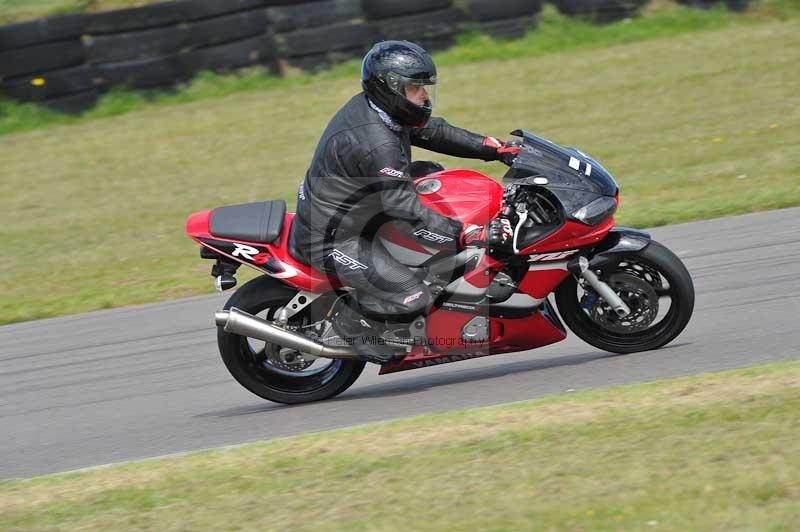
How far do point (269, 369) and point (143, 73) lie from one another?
33.1 ft

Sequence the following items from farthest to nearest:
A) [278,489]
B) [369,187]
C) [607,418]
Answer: [369,187] < [607,418] < [278,489]

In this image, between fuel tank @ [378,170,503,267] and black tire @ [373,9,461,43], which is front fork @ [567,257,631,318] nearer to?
fuel tank @ [378,170,503,267]

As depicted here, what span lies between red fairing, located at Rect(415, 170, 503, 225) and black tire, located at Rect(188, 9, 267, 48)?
9941 mm

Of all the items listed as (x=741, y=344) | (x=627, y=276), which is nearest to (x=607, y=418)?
(x=627, y=276)

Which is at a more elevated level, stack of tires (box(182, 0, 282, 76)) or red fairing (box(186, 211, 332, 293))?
stack of tires (box(182, 0, 282, 76))

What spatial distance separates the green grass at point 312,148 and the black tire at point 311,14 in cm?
84

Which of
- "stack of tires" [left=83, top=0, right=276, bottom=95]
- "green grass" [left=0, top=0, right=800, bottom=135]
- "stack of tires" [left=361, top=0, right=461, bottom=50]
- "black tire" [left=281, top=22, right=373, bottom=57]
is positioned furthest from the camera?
"green grass" [left=0, top=0, right=800, bottom=135]

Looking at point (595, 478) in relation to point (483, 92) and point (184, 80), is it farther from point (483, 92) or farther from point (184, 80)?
point (184, 80)

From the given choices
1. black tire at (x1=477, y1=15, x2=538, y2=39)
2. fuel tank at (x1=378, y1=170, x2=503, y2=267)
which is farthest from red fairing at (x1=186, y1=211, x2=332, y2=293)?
black tire at (x1=477, y1=15, x2=538, y2=39)

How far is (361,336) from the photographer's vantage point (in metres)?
6.21

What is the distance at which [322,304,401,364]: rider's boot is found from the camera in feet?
20.2

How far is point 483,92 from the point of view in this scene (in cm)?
1531

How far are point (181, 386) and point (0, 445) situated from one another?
1108 millimetres

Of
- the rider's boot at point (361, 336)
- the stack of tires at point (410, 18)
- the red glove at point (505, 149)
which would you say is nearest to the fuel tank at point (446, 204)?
the red glove at point (505, 149)
